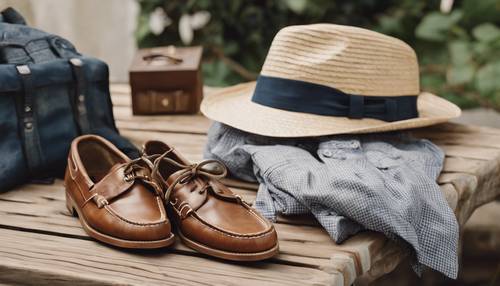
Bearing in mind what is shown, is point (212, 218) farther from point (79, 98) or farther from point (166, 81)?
point (166, 81)

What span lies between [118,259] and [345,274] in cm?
39

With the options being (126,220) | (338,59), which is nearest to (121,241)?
(126,220)

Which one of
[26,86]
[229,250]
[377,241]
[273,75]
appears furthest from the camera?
[273,75]

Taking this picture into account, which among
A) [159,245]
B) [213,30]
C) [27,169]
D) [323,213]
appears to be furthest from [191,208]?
[213,30]

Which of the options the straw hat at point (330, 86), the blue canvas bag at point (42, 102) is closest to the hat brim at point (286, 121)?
Answer: the straw hat at point (330, 86)

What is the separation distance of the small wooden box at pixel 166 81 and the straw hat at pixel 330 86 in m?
0.39

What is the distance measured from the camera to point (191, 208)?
4.04 feet

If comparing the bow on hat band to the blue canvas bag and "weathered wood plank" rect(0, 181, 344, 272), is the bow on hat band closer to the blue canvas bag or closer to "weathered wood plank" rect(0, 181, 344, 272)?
"weathered wood plank" rect(0, 181, 344, 272)

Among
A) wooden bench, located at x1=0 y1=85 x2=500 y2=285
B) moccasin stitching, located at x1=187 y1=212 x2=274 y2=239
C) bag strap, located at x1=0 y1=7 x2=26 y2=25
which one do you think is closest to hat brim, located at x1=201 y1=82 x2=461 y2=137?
→ wooden bench, located at x1=0 y1=85 x2=500 y2=285

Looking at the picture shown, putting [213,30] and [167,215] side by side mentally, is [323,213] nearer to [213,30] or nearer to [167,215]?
[167,215]

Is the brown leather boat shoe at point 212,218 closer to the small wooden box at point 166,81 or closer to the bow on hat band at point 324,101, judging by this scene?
the bow on hat band at point 324,101

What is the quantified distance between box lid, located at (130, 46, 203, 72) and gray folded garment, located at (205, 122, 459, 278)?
0.45m

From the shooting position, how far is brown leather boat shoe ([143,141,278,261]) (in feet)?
3.84

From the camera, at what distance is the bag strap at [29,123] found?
1.52 metres
